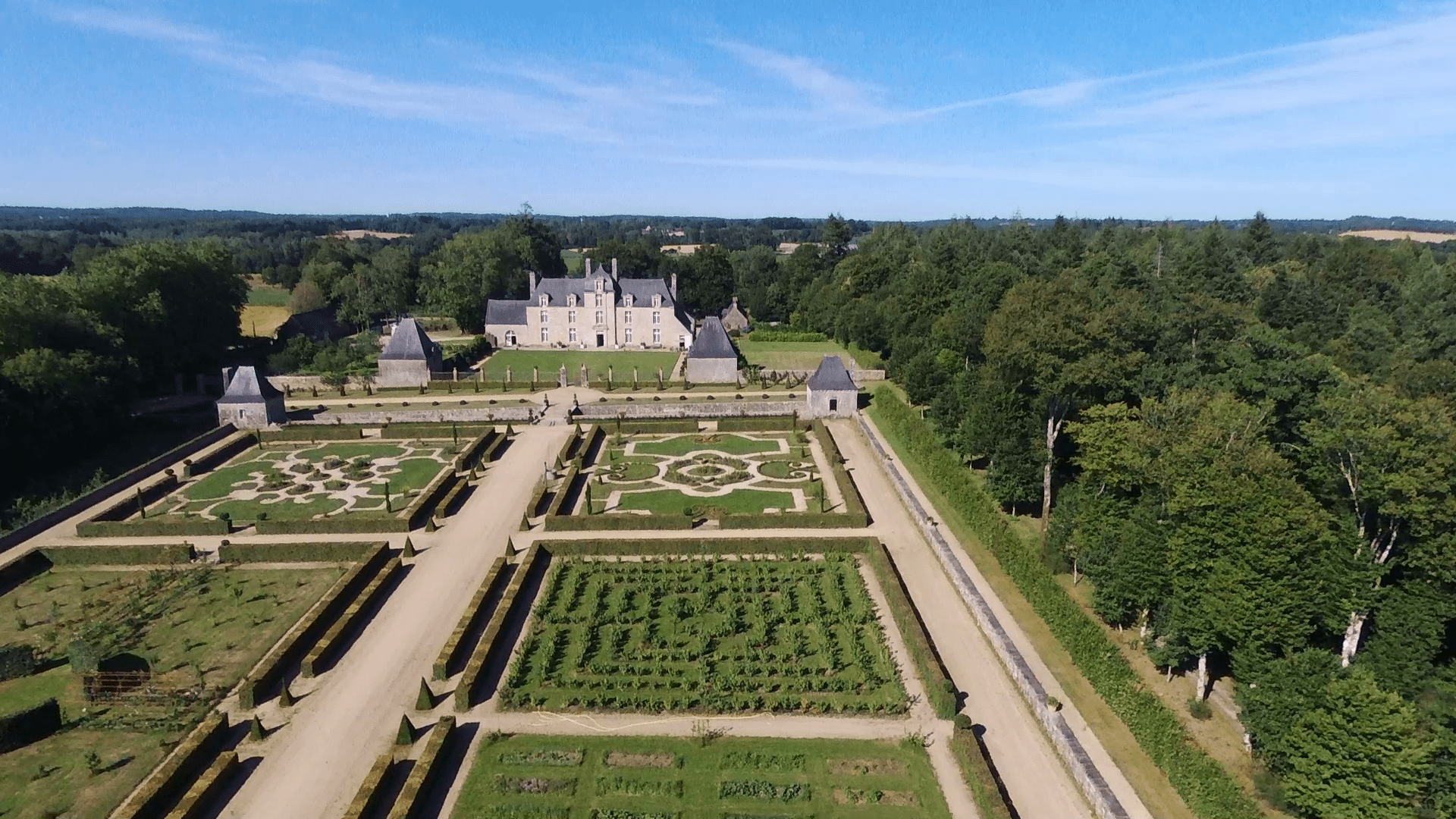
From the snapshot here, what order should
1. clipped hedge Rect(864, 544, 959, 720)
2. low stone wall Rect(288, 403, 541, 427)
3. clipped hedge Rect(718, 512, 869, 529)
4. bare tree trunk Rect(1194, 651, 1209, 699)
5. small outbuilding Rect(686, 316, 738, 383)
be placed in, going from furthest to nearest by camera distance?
small outbuilding Rect(686, 316, 738, 383) < low stone wall Rect(288, 403, 541, 427) < clipped hedge Rect(718, 512, 869, 529) < bare tree trunk Rect(1194, 651, 1209, 699) < clipped hedge Rect(864, 544, 959, 720)

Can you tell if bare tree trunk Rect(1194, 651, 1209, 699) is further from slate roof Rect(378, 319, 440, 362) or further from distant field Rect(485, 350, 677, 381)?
slate roof Rect(378, 319, 440, 362)

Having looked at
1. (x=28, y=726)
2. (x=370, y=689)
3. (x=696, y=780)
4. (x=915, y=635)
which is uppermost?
(x=915, y=635)

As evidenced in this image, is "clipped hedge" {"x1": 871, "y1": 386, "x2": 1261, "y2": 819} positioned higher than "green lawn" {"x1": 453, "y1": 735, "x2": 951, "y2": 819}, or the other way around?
"clipped hedge" {"x1": 871, "y1": 386, "x2": 1261, "y2": 819}

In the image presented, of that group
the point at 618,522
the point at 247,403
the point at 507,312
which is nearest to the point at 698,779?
the point at 618,522

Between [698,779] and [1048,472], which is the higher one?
[1048,472]

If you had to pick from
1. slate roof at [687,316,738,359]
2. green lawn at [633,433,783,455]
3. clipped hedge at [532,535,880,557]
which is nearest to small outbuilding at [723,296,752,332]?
slate roof at [687,316,738,359]

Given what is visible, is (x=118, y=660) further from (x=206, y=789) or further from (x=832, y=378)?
(x=832, y=378)
